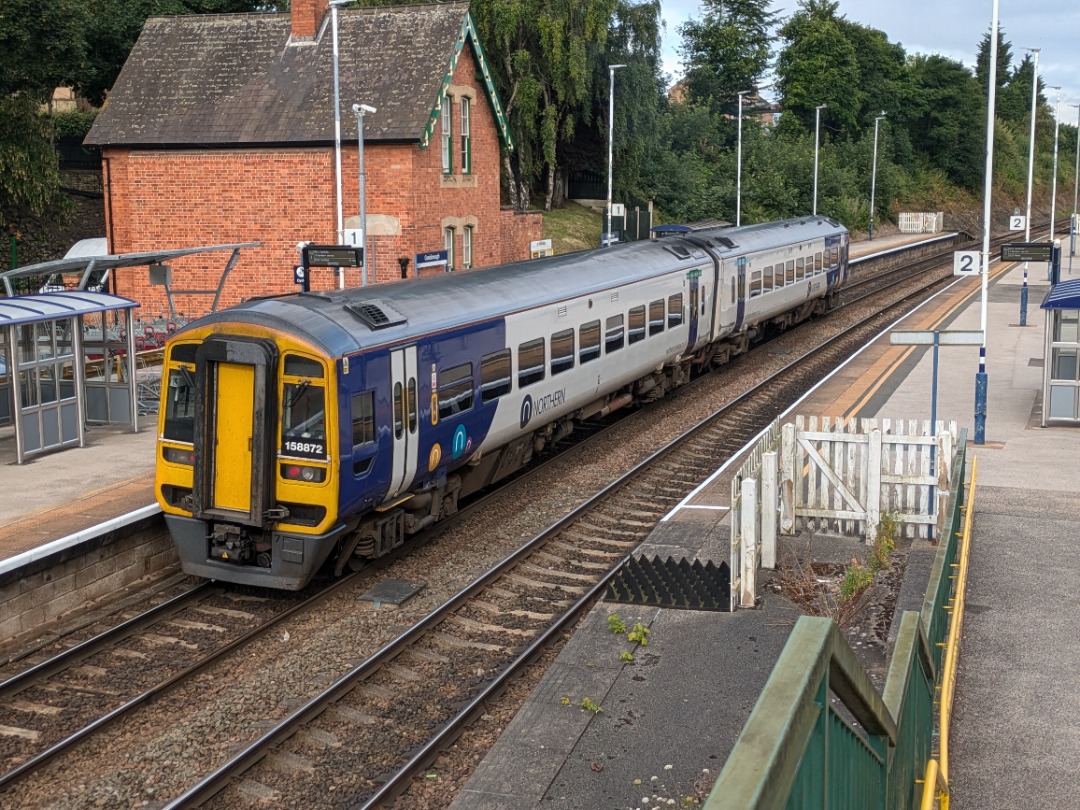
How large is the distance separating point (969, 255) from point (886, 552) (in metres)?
8.98

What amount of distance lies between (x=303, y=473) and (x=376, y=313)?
6.11 feet

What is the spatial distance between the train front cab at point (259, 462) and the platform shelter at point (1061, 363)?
11.4 metres

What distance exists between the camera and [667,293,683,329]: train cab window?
20.8m

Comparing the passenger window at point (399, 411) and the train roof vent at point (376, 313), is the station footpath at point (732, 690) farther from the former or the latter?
the train roof vent at point (376, 313)

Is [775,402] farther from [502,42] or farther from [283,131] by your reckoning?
[502,42]

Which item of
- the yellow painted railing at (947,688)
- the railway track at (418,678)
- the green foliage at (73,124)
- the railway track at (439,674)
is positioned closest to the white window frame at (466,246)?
the railway track at (439,674)

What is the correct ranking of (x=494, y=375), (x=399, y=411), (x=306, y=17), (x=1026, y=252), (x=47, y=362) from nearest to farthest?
(x=399, y=411) → (x=494, y=375) → (x=47, y=362) → (x=1026, y=252) → (x=306, y=17)

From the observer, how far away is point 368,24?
31188 mm

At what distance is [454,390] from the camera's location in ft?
43.3

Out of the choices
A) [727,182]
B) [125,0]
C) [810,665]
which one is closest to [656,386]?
[810,665]

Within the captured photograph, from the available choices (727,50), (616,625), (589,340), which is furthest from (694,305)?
(727,50)

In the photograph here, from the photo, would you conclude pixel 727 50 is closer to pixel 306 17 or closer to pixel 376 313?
pixel 306 17

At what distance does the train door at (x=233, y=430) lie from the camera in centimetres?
1105

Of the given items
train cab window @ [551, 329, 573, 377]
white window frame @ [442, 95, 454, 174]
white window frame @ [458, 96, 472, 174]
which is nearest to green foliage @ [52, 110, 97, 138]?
white window frame @ [458, 96, 472, 174]
